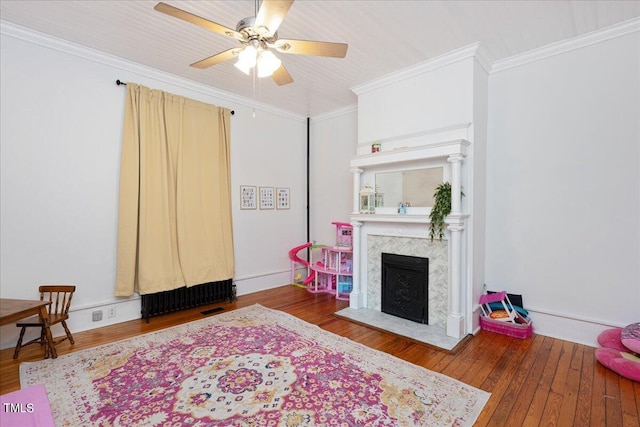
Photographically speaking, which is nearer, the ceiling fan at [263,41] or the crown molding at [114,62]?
the ceiling fan at [263,41]

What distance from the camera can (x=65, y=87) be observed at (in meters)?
3.21

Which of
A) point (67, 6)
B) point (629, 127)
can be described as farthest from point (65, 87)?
point (629, 127)

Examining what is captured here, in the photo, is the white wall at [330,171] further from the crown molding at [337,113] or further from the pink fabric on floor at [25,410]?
the pink fabric on floor at [25,410]

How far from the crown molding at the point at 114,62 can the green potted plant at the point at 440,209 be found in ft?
10.6

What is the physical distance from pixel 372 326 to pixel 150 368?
226cm

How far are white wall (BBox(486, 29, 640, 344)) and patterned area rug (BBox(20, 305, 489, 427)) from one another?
175 cm

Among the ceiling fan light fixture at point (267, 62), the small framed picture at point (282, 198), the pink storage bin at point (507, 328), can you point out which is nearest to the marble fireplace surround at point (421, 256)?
the pink storage bin at point (507, 328)

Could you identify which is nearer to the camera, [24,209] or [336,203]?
[24,209]

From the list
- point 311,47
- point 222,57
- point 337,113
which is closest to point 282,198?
point 337,113

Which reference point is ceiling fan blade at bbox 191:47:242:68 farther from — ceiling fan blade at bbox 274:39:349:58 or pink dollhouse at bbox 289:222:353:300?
pink dollhouse at bbox 289:222:353:300

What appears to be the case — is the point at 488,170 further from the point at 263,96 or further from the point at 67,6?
the point at 67,6

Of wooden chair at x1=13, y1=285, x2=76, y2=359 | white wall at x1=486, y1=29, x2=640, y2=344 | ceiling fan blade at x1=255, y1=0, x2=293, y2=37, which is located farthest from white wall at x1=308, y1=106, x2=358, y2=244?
wooden chair at x1=13, y1=285, x2=76, y2=359

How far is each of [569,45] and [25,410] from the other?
499cm

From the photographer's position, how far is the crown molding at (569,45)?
2811 millimetres
